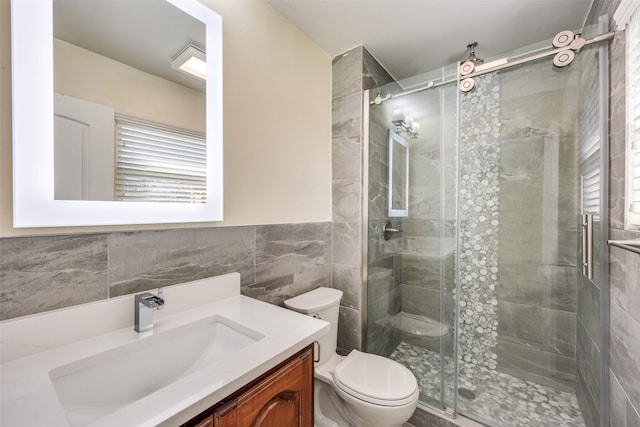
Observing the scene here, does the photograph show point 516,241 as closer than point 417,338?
Yes

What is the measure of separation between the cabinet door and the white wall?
0.70 m

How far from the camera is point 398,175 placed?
190cm

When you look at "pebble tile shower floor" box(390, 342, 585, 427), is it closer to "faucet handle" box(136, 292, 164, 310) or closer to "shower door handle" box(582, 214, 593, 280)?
"shower door handle" box(582, 214, 593, 280)

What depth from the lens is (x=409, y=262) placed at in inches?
76.2

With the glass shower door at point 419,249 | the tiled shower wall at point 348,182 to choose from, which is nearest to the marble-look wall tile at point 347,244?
the tiled shower wall at point 348,182

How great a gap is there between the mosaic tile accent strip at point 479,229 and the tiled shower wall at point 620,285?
526 millimetres

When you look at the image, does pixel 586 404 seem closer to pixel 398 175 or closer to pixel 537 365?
pixel 537 365

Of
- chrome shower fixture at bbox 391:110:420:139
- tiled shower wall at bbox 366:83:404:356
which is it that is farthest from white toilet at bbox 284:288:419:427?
chrome shower fixture at bbox 391:110:420:139

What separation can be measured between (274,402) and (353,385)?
2.17ft

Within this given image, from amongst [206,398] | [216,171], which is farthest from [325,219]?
[206,398]

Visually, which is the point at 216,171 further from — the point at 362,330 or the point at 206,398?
the point at 362,330

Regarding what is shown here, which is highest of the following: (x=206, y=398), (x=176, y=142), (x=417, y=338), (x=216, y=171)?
(x=176, y=142)

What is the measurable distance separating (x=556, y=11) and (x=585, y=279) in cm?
151

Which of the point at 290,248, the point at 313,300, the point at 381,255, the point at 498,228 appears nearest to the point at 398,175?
the point at 381,255
